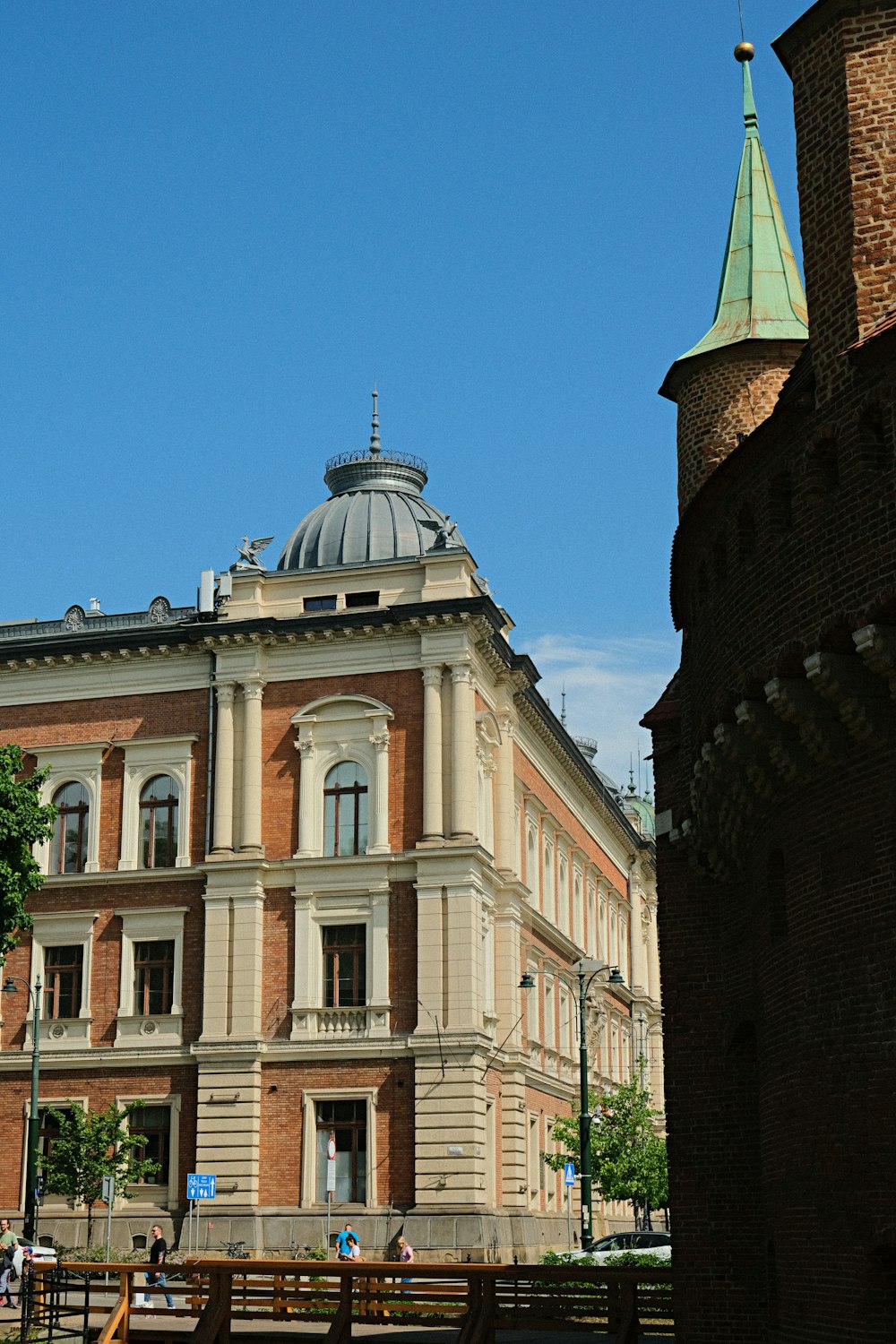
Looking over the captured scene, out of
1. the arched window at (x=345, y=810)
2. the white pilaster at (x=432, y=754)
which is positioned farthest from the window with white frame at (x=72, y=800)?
the white pilaster at (x=432, y=754)

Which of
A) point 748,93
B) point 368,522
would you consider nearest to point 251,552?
point 368,522

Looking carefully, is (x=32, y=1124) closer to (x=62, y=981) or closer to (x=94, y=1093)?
(x=94, y=1093)

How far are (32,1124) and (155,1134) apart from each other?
5304 mm

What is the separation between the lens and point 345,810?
5091 cm

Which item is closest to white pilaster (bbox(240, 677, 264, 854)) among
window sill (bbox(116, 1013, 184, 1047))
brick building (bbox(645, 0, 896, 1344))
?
window sill (bbox(116, 1013, 184, 1047))

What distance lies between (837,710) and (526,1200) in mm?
39612

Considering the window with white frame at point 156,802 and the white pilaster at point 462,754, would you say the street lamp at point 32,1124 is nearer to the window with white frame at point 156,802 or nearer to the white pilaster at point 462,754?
the window with white frame at point 156,802

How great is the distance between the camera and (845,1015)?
16641mm

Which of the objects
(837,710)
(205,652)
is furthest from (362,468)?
(837,710)

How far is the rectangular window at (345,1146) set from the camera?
47.4m

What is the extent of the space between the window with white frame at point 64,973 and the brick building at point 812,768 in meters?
32.0

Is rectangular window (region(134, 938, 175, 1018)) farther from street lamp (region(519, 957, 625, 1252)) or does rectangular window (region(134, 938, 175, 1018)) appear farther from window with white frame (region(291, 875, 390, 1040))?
street lamp (region(519, 957, 625, 1252))

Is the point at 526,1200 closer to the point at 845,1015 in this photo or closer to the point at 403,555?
the point at 403,555

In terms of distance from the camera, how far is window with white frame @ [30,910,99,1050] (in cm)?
5103
